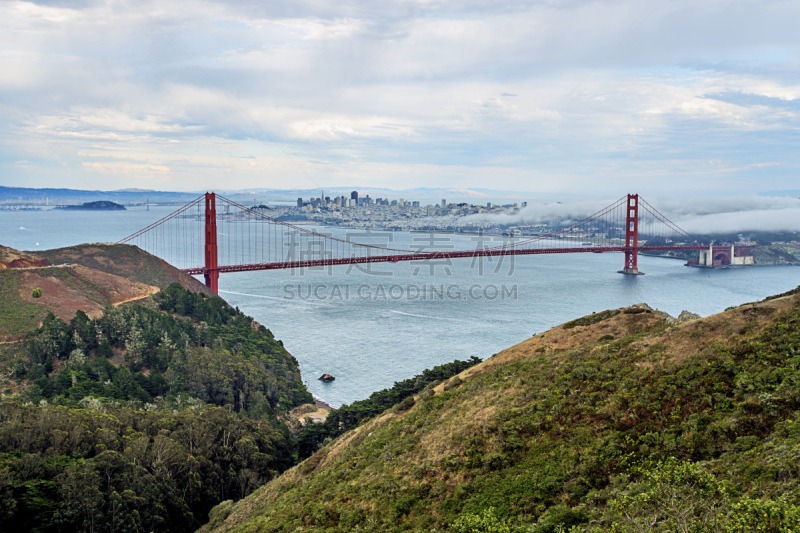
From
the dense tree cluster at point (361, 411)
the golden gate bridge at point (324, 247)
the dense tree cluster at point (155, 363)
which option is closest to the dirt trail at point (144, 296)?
the dense tree cluster at point (155, 363)

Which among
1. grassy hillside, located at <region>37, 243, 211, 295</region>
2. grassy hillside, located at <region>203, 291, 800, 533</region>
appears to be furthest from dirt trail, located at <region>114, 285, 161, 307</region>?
grassy hillside, located at <region>203, 291, 800, 533</region>

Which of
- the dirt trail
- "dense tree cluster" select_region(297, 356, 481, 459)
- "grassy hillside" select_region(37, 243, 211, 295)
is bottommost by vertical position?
"dense tree cluster" select_region(297, 356, 481, 459)

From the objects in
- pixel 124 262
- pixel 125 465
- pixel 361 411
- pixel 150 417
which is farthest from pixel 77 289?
pixel 125 465

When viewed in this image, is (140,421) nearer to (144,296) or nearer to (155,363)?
(155,363)

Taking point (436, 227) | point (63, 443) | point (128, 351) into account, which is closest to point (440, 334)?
point (128, 351)

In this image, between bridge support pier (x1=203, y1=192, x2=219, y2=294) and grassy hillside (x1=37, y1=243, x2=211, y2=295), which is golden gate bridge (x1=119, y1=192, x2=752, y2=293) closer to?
bridge support pier (x1=203, y1=192, x2=219, y2=294)

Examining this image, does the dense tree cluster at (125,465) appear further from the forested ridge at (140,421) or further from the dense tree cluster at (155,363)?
the dense tree cluster at (155,363)

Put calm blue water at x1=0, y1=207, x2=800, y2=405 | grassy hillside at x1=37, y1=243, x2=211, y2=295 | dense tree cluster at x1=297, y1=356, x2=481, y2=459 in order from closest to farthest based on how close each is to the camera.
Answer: dense tree cluster at x1=297, y1=356, x2=481, y2=459, calm blue water at x1=0, y1=207, x2=800, y2=405, grassy hillside at x1=37, y1=243, x2=211, y2=295
